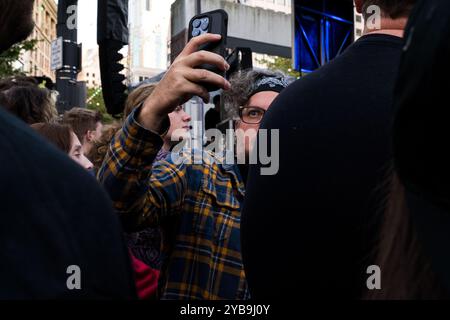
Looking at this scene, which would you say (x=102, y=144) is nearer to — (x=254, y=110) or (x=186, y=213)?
(x=254, y=110)

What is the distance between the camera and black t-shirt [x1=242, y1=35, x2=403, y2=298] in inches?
47.0

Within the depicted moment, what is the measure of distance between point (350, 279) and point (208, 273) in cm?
111

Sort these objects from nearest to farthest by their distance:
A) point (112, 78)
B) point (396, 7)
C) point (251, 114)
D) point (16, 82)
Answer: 1. point (396, 7)
2. point (251, 114)
3. point (16, 82)
4. point (112, 78)

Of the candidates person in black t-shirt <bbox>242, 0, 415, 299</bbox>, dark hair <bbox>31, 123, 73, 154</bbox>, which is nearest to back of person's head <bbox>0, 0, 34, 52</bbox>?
person in black t-shirt <bbox>242, 0, 415, 299</bbox>

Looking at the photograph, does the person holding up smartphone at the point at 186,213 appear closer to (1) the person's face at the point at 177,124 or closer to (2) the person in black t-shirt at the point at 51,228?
(1) the person's face at the point at 177,124

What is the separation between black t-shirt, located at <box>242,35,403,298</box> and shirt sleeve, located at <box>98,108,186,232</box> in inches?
20.8

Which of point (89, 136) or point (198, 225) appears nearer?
point (198, 225)

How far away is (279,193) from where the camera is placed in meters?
1.31

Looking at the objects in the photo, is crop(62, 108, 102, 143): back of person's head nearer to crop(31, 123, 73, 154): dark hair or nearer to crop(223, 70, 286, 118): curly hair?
crop(31, 123, 73, 154): dark hair

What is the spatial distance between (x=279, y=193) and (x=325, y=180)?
0.11 metres

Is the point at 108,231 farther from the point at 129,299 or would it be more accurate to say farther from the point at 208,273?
the point at 208,273

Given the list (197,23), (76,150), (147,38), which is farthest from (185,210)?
(147,38)

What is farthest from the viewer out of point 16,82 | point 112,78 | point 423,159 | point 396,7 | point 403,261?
point 112,78
